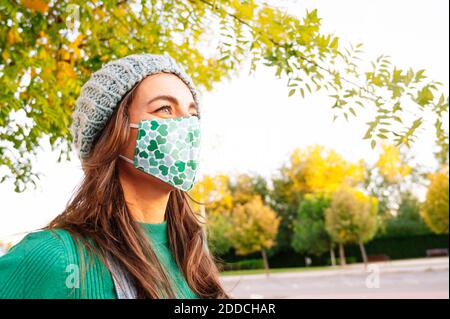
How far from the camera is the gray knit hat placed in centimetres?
189

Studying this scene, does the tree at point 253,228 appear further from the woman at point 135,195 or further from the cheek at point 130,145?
the cheek at point 130,145

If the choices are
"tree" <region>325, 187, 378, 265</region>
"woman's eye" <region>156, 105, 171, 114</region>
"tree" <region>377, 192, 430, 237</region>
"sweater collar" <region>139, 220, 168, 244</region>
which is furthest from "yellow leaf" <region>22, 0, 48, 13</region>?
"tree" <region>377, 192, 430, 237</region>

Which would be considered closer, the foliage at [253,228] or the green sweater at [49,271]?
the green sweater at [49,271]

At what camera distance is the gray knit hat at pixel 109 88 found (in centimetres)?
189

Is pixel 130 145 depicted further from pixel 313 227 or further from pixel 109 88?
pixel 313 227

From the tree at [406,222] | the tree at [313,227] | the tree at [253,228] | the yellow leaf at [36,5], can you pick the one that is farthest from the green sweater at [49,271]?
the tree at [406,222]

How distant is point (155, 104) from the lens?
1.88 m

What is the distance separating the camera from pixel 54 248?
1.40 meters

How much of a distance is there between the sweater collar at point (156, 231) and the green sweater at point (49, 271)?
0.99 ft

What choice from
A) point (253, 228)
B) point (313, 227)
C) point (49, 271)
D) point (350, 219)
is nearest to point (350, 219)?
point (350, 219)

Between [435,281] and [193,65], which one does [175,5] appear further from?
[435,281]

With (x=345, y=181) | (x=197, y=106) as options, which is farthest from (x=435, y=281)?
(x=197, y=106)

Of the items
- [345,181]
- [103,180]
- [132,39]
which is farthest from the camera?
[345,181]

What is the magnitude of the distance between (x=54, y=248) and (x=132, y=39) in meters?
2.96
